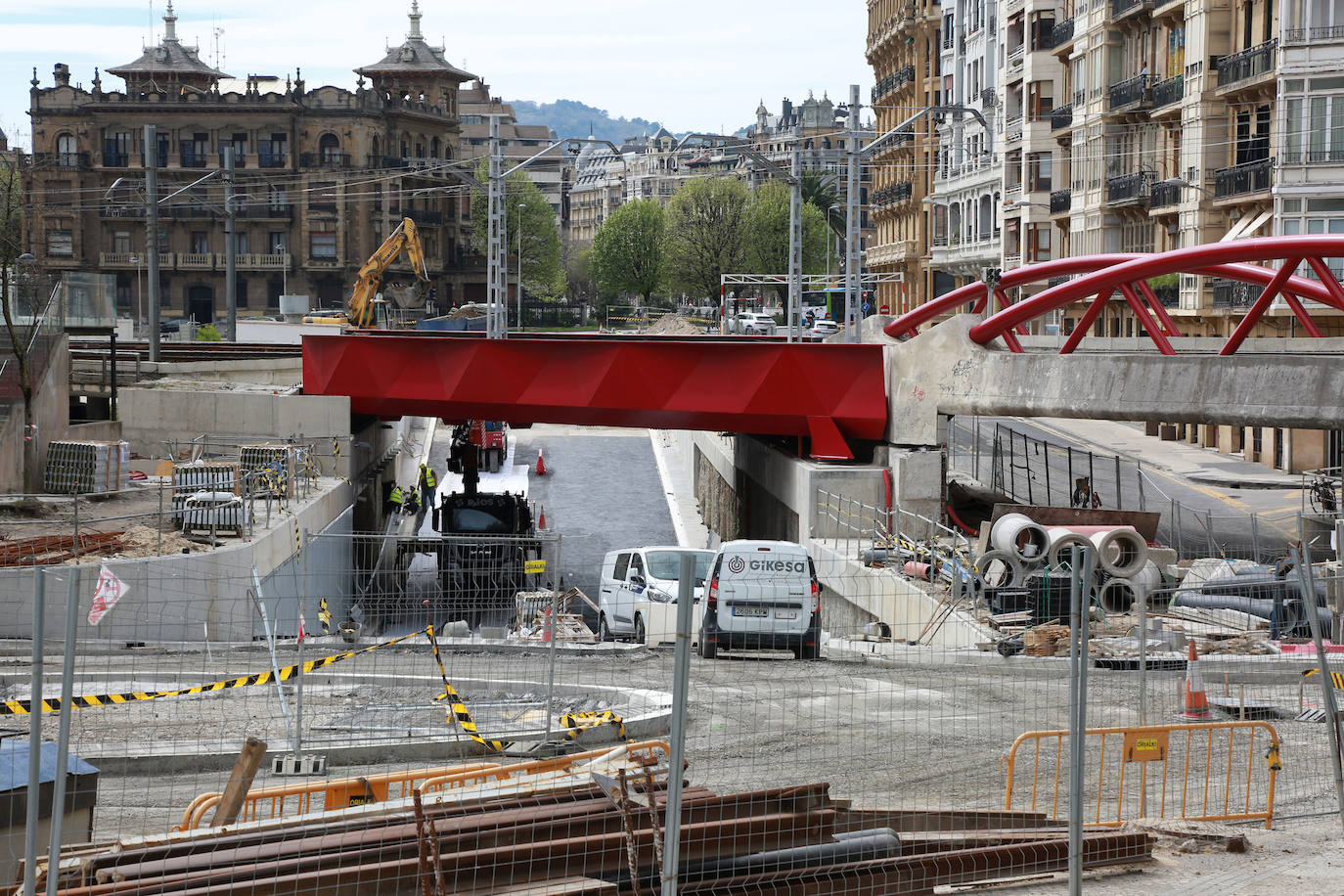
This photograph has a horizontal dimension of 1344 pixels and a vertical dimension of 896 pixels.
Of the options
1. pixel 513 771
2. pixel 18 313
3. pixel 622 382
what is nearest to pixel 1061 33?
pixel 622 382

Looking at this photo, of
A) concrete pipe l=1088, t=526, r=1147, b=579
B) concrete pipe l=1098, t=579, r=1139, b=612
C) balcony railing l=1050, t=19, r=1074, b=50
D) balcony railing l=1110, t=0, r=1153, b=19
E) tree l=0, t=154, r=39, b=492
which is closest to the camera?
concrete pipe l=1088, t=526, r=1147, b=579

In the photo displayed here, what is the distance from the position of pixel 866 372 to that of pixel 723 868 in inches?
856

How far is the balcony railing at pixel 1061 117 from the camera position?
61.4 meters

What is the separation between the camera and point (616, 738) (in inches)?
561

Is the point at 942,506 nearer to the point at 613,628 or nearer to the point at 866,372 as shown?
the point at 866,372

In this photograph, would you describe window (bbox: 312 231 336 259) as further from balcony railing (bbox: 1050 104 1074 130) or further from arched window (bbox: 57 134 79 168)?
balcony railing (bbox: 1050 104 1074 130)

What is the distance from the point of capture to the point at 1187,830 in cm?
1036

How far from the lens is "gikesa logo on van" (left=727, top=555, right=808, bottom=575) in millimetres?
19375

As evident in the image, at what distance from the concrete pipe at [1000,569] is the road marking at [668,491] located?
44.5 ft

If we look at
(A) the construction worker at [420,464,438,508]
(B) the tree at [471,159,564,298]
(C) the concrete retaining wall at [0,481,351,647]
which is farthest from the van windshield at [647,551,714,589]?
(B) the tree at [471,159,564,298]

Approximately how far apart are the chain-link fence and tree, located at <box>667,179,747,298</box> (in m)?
92.2

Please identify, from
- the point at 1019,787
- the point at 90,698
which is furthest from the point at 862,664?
the point at 90,698

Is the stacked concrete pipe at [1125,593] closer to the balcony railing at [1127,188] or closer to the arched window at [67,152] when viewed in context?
the balcony railing at [1127,188]

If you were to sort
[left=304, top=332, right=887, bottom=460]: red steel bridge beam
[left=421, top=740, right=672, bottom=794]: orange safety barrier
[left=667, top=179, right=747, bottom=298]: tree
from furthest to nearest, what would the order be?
[left=667, top=179, right=747, bottom=298]: tree < [left=304, top=332, right=887, bottom=460]: red steel bridge beam < [left=421, top=740, right=672, bottom=794]: orange safety barrier
